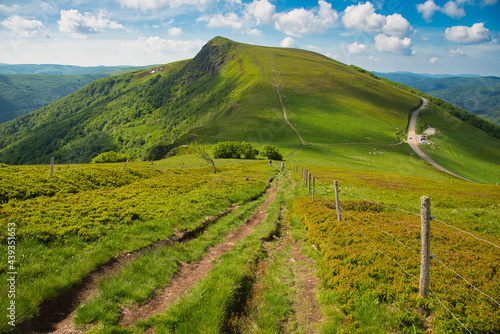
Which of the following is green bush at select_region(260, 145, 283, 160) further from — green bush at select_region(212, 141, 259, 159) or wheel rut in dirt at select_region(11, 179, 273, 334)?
wheel rut in dirt at select_region(11, 179, 273, 334)

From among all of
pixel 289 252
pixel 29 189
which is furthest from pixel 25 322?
pixel 29 189

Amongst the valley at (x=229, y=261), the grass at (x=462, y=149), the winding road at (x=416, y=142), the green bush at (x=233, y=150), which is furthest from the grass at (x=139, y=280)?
the grass at (x=462, y=149)

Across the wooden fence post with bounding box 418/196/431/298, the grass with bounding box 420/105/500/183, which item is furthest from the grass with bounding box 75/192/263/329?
the grass with bounding box 420/105/500/183

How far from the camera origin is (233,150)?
297 feet

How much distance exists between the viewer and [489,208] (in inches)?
944

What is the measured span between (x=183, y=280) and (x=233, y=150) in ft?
265

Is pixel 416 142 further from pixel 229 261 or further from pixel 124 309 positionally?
pixel 124 309

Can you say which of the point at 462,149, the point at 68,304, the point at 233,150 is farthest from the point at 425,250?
the point at 462,149

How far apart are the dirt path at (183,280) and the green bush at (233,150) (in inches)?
2870

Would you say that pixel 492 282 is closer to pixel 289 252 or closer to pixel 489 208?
pixel 289 252

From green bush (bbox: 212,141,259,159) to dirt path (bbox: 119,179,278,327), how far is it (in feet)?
239

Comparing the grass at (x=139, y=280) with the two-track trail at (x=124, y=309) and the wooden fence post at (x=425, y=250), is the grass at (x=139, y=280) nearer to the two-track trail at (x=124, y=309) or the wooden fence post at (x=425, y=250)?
the two-track trail at (x=124, y=309)

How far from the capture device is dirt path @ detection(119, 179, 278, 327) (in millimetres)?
8125

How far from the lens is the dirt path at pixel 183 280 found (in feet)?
26.7
